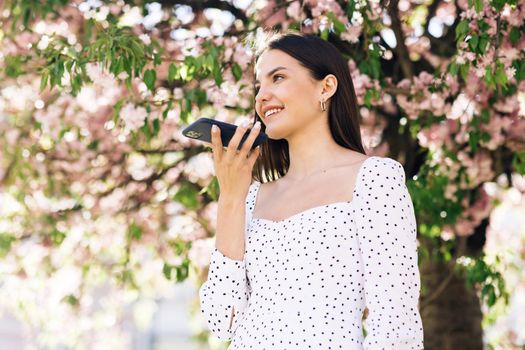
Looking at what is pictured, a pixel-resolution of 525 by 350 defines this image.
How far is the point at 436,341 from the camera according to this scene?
648 cm

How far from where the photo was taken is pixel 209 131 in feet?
10.1

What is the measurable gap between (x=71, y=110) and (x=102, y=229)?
120cm

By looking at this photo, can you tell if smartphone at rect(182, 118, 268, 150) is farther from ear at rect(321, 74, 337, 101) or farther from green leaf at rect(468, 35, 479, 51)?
green leaf at rect(468, 35, 479, 51)

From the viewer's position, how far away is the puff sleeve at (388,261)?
275cm

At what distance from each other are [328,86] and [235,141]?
377 mm

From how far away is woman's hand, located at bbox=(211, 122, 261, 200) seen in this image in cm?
307

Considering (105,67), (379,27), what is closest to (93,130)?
(105,67)

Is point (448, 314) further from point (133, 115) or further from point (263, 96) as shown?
point (263, 96)

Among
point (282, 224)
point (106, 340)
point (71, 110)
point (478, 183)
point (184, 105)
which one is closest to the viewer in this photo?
point (282, 224)

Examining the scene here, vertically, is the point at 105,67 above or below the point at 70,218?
above

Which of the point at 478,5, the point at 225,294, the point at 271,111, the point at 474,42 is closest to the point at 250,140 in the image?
the point at 271,111

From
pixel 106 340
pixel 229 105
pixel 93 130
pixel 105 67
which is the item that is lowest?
pixel 106 340

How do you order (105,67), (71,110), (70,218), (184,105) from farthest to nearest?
(70,218)
(71,110)
(184,105)
(105,67)

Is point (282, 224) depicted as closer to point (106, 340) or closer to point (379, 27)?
point (379, 27)
